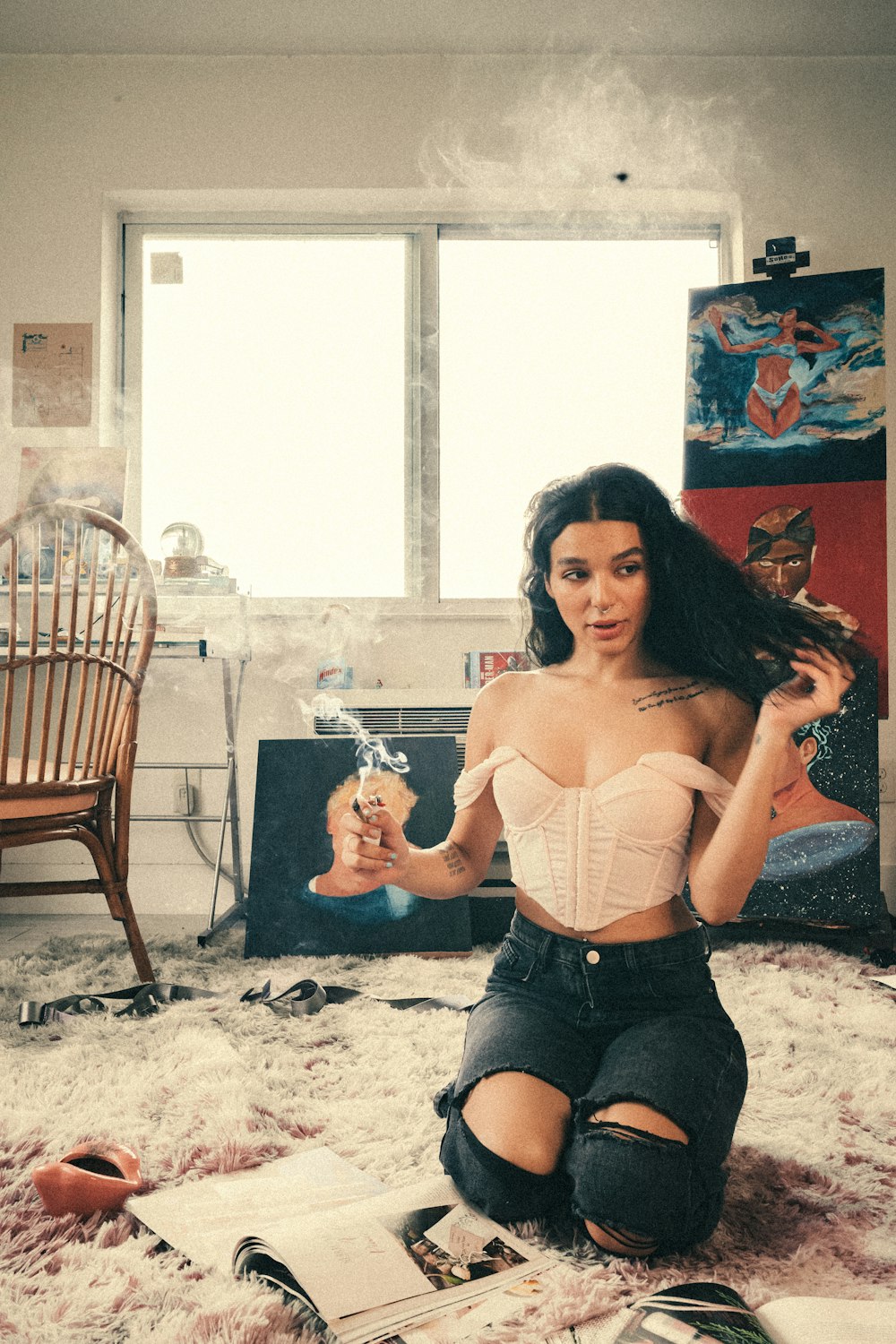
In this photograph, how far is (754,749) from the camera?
1.02 metres

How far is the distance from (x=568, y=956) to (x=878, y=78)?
3.11 m

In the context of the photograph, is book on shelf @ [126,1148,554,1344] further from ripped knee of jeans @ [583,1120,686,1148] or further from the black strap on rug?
the black strap on rug

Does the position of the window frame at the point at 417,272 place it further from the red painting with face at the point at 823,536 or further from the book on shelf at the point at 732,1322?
the book on shelf at the point at 732,1322

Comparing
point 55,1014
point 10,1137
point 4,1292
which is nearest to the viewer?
point 4,1292

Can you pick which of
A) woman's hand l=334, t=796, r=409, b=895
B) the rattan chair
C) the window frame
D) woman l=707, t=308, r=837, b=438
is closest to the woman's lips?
woman's hand l=334, t=796, r=409, b=895

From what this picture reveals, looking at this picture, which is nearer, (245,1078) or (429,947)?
(245,1078)

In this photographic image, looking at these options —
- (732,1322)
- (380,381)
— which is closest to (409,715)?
(380,381)

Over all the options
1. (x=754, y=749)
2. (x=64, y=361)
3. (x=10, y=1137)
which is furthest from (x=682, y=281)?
(x=10, y=1137)

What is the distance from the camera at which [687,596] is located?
1.16m

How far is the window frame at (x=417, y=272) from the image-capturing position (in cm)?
315

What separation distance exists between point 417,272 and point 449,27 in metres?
0.69

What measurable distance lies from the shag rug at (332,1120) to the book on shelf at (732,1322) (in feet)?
0.14

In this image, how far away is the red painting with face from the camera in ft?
8.74

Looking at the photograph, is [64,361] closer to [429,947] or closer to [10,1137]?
[429,947]
